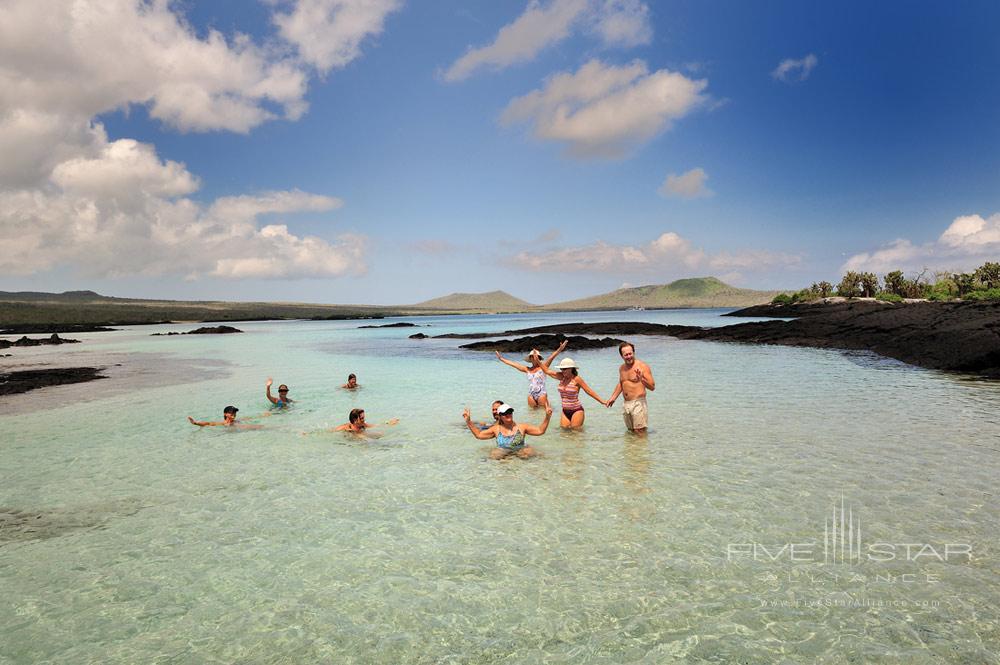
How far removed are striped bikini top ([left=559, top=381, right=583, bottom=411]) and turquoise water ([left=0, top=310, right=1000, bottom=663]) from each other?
1034 mm

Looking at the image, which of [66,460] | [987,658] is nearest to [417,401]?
[66,460]

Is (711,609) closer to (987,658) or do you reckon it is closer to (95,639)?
(987,658)

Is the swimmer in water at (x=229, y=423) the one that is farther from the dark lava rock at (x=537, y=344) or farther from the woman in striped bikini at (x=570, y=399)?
the dark lava rock at (x=537, y=344)

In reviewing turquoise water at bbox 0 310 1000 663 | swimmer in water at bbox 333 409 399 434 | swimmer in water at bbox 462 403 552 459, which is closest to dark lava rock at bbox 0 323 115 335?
turquoise water at bbox 0 310 1000 663

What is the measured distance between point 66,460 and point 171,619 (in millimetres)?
9962

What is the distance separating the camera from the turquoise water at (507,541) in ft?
17.8

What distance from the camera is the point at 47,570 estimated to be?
7.20 metres

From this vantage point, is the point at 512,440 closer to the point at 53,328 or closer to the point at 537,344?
the point at 537,344

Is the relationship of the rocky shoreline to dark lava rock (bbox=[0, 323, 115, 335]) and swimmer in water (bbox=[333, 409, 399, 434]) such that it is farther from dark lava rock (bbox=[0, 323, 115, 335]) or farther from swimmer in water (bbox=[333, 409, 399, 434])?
dark lava rock (bbox=[0, 323, 115, 335])

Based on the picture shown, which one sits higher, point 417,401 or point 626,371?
point 626,371

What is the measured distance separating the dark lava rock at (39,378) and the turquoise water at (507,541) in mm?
11684

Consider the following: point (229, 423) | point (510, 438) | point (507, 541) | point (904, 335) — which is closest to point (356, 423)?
point (229, 423)

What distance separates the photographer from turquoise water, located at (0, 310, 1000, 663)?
5422 mm

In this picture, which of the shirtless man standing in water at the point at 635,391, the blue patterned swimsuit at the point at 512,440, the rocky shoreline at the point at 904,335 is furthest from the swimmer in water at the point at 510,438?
the rocky shoreline at the point at 904,335
